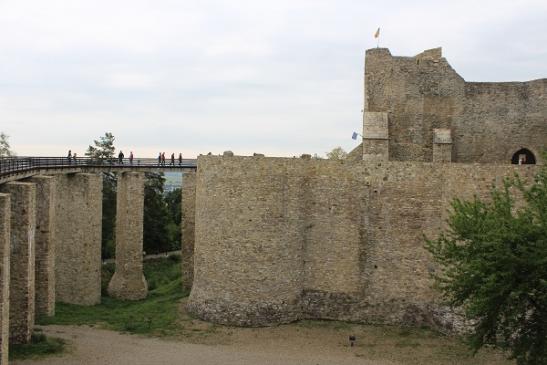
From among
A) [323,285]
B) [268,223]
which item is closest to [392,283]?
[323,285]

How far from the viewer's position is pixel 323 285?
75.6 ft

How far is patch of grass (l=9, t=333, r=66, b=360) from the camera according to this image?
1926 cm

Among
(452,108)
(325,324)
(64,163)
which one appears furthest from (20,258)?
(452,108)

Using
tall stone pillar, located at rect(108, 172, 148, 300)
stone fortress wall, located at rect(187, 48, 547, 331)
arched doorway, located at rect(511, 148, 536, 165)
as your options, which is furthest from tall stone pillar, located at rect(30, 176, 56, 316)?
arched doorway, located at rect(511, 148, 536, 165)

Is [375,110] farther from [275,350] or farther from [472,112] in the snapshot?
[275,350]

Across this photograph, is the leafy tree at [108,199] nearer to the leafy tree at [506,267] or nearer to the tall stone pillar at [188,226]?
the tall stone pillar at [188,226]

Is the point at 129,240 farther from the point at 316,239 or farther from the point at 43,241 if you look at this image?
the point at 316,239

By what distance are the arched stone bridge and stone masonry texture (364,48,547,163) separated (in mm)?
9848

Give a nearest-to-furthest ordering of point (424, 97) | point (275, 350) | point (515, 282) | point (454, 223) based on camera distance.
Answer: point (515, 282) < point (454, 223) < point (275, 350) < point (424, 97)

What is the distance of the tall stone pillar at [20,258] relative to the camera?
65.2 feet

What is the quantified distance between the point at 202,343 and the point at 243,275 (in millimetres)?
2909

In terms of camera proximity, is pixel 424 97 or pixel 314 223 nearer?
pixel 314 223

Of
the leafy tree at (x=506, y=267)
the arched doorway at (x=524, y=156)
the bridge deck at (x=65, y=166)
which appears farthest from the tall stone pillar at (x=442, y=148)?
the bridge deck at (x=65, y=166)

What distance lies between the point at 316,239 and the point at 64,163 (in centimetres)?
1211
